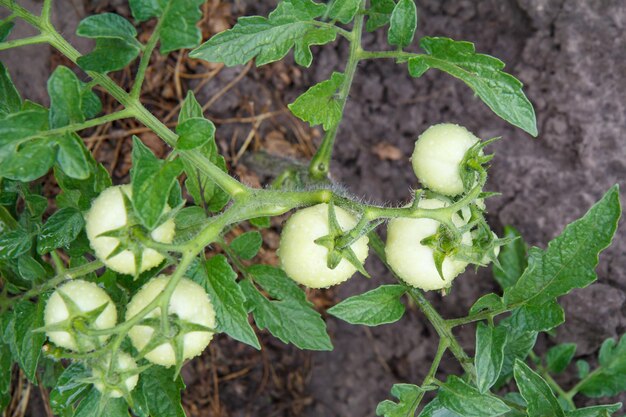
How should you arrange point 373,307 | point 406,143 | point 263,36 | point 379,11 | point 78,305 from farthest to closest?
point 406,143, point 379,11, point 373,307, point 263,36, point 78,305

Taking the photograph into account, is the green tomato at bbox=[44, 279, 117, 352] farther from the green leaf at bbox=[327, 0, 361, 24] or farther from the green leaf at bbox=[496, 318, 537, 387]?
the green leaf at bbox=[496, 318, 537, 387]

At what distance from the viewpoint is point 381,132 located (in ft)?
7.26

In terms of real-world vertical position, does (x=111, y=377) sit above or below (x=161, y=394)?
above

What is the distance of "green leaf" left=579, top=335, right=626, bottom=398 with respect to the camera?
169 centimetres

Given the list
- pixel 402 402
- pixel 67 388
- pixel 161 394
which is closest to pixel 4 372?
pixel 67 388

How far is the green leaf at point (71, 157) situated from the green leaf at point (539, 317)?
33.8 inches

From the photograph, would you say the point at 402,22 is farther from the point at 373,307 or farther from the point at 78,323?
the point at 78,323

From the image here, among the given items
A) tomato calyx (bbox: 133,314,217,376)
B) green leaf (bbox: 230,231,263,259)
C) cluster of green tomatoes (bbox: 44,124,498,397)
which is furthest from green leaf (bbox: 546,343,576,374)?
tomato calyx (bbox: 133,314,217,376)

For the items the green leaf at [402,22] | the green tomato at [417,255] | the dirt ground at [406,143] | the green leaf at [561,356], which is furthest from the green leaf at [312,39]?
the green leaf at [561,356]

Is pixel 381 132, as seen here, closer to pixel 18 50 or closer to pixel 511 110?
pixel 511 110

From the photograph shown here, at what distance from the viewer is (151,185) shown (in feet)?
3.34

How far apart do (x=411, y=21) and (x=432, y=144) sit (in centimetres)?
24

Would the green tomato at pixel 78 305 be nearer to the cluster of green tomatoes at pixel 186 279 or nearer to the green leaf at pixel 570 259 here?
the cluster of green tomatoes at pixel 186 279

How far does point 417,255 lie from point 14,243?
77cm
